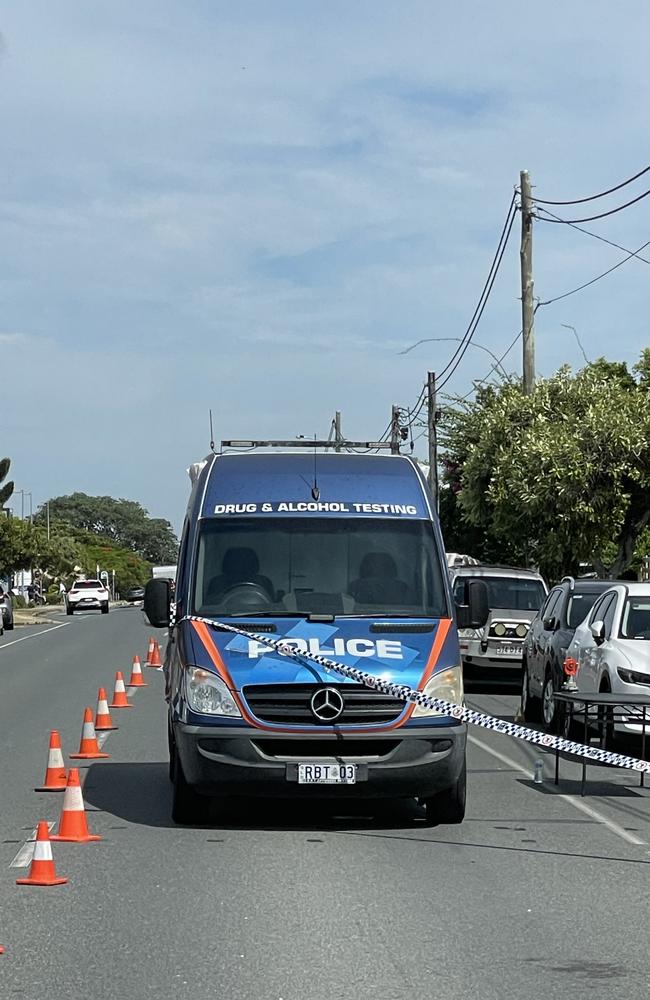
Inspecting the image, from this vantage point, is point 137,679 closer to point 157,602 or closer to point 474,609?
point 157,602

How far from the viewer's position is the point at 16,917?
25.0 feet

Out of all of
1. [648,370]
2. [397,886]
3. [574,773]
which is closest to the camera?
[397,886]

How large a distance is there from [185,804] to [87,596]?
2451 inches

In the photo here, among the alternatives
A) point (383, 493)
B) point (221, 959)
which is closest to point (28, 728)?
point (383, 493)

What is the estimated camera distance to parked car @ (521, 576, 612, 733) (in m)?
17.6

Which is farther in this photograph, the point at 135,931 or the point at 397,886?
the point at 397,886

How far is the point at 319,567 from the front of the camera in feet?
36.9

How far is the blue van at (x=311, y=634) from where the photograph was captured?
1005cm

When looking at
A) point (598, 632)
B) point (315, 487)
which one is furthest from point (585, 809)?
point (598, 632)

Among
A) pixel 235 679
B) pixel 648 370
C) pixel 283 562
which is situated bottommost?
pixel 235 679

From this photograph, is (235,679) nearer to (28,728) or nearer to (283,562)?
(283,562)

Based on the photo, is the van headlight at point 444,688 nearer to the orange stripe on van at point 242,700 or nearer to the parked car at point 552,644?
the orange stripe on van at point 242,700

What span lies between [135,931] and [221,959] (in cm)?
70

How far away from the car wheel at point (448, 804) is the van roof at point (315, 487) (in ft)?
6.86
